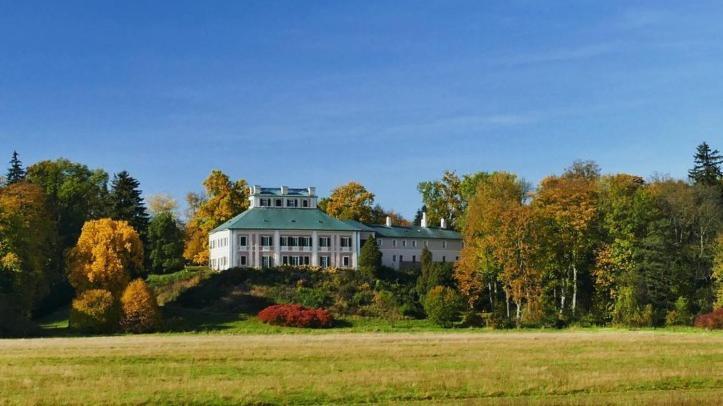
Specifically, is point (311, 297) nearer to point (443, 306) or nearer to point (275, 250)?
point (275, 250)

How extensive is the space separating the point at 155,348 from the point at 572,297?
48.5 m

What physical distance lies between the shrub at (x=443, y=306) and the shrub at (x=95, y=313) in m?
23.5

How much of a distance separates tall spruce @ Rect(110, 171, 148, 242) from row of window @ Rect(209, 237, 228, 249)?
688cm

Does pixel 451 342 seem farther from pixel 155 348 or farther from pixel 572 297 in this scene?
pixel 572 297

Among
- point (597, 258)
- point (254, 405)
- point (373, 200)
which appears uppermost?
point (373, 200)

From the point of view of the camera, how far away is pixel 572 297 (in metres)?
84.1

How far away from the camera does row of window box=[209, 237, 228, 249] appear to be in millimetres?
93375

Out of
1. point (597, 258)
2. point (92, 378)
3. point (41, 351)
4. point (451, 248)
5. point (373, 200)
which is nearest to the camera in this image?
point (92, 378)

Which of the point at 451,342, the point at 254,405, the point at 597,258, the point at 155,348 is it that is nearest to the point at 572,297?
the point at 597,258

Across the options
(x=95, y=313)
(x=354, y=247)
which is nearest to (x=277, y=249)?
(x=354, y=247)

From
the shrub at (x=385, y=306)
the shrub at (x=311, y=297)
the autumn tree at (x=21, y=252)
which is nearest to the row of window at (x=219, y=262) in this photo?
the shrub at (x=311, y=297)

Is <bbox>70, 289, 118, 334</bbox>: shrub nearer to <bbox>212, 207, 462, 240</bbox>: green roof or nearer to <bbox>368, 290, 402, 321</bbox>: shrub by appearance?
<bbox>368, 290, 402, 321</bbox>: shrub

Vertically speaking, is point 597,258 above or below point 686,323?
above

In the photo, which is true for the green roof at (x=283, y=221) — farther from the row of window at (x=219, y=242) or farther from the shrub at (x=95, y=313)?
the shrub at (x=95, y=313)
